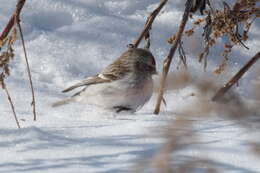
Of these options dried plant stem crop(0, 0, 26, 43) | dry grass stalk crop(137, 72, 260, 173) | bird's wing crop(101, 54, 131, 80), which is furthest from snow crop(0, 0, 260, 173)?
dried plant stem crop(0, 0, 26, 43)

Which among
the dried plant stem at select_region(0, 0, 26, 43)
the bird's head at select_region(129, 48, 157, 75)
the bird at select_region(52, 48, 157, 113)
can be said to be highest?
the dried plant stem at select_region(0, 0, 26, 43)

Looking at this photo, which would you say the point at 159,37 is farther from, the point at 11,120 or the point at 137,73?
the point at 11,120

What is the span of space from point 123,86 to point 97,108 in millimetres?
261

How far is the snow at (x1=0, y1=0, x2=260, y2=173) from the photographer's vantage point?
1.47 meters

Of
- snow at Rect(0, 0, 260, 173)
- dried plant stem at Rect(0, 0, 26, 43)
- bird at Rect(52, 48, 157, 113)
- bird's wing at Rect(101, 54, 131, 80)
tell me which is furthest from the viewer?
bird's wing at Rect(101, 54, 131, 80)

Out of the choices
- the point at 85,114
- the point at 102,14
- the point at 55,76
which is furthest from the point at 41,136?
the point at 102,14

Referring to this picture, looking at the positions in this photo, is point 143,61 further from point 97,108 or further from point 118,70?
point 97,108

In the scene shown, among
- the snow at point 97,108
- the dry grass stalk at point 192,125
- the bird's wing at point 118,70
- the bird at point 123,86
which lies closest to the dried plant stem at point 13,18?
the snow at point 97,108

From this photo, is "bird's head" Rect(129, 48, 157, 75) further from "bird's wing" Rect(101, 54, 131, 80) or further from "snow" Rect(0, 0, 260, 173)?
"snow" Rect(0, 0, 260, 173)

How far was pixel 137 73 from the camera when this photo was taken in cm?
345

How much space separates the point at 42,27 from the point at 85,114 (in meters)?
1.86

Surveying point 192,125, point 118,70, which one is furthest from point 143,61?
point 192,125

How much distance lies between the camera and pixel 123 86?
3.35 meters

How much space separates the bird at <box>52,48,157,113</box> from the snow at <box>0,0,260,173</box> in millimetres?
72
